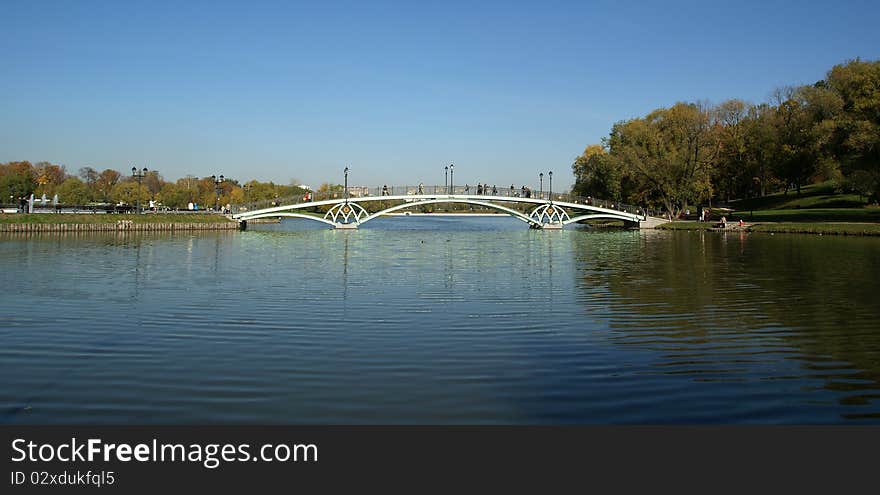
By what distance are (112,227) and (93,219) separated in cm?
214

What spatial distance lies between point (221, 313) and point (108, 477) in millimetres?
8407

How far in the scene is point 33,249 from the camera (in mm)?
31391

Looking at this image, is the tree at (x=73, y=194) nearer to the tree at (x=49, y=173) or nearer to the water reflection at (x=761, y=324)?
the tree at (x=49, y=173)

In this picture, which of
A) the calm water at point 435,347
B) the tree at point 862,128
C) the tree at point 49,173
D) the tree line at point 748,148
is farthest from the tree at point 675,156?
the tree at point 49,173

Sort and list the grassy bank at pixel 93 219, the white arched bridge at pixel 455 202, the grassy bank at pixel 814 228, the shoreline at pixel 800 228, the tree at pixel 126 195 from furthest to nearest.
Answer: the tree at pixel 126 195, the white arched bridge at pixel 455 202, the grassy bank at pixel 93 219, the shoreline at pixel 800 228, the grassy bank at pixel 814 228

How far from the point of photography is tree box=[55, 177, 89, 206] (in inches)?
3200

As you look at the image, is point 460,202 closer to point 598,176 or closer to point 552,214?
point 552,214

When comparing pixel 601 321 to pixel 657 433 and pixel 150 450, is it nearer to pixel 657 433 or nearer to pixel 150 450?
pixel 657 433

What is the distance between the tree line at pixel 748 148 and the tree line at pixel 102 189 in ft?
161

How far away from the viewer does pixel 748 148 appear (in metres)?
69.9

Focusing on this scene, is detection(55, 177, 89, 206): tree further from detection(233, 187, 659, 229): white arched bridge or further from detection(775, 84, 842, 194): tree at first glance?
detection(775, 84, 842, 194): tree

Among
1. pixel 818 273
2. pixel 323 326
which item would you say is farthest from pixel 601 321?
pixel 818 273

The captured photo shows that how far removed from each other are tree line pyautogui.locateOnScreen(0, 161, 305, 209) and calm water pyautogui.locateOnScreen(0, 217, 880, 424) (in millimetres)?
48845

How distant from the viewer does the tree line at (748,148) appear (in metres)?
47.5
